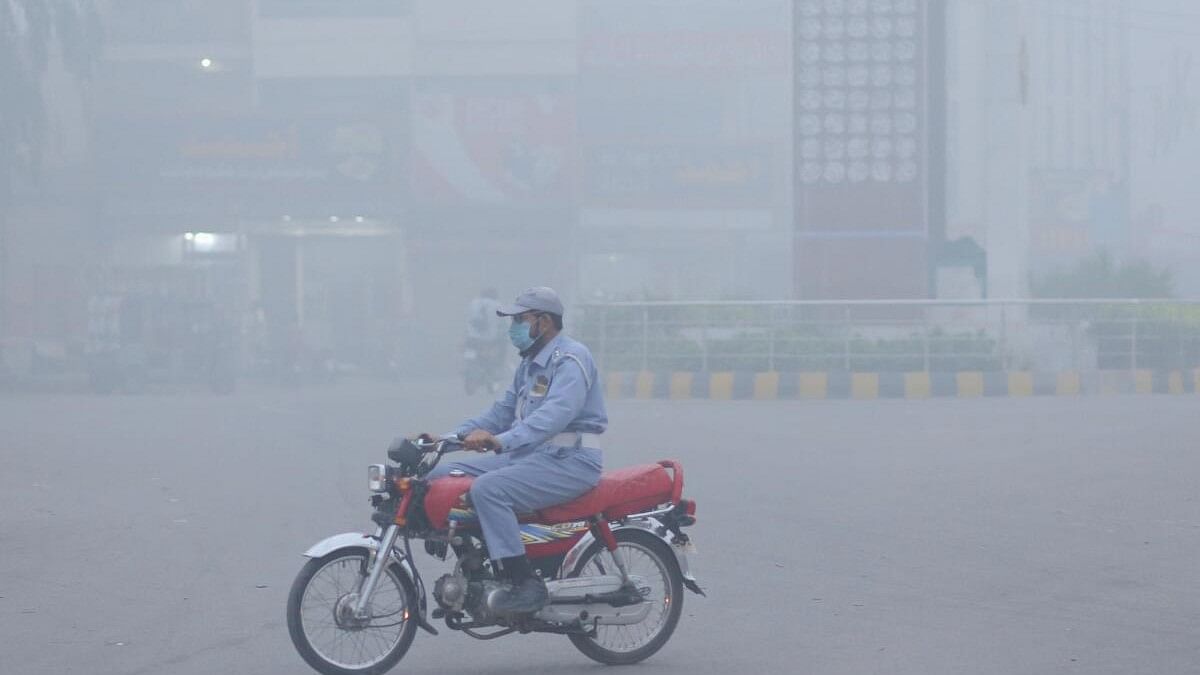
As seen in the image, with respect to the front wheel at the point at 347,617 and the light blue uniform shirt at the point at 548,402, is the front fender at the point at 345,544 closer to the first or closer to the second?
the front wheel at the point at 347,617

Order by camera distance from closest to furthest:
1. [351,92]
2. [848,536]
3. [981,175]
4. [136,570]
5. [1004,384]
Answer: [136,570]
[848,536]
[1004,384]
[981,175]
[351,92]

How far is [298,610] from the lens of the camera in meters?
5.55

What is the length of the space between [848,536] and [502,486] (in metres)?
3.79

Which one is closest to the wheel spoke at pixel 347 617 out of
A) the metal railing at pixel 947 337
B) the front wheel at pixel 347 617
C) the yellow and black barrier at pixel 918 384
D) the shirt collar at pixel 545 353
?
the front wheel at pixel 347 617

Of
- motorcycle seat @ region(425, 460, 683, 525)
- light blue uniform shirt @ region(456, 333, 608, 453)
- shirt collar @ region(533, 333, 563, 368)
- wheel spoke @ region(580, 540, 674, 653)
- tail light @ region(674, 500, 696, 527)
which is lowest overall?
wheel spoke @ region(580, 540, 674, 653)

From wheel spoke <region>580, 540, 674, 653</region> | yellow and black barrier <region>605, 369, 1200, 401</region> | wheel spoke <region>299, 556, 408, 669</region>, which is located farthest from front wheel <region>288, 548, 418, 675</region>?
yellow and black barrier <region>605, 369, 1200, 401</region>

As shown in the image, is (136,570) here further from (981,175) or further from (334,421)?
(981,175)

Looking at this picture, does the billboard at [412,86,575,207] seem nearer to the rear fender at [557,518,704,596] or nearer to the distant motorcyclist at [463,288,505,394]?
the distant motorcyclist at [463,288,505,394]

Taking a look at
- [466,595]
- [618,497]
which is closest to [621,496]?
[618,497]

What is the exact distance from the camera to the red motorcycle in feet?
18.4

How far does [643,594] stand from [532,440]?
2.56ft

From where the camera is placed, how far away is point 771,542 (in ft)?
28.5

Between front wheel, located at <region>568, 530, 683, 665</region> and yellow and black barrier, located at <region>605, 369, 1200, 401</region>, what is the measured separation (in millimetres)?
14986

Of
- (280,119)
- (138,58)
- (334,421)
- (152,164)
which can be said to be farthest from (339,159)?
(334,421)
